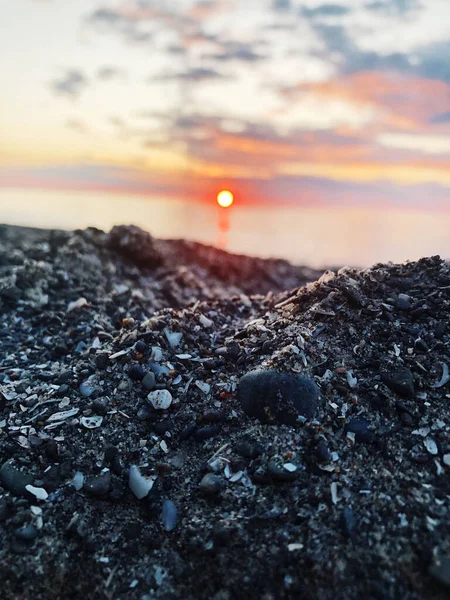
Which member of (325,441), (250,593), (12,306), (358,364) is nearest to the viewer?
(250,593)

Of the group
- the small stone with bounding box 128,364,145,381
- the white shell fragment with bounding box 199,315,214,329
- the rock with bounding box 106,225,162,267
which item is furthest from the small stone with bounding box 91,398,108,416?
the rock with bounding box 106,225,162,267

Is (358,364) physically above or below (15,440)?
above

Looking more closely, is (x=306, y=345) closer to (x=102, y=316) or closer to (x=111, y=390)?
(x=111, y=390)

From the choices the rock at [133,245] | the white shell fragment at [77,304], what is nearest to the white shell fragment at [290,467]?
the white shell fragment at [77,304]

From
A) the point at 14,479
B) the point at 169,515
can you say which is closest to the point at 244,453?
the point at 169,515

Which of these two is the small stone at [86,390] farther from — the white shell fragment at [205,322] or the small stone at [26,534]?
the white shell fragment at [205,322]

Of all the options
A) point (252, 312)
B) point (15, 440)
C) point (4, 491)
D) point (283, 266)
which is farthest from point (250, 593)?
point (283, 266)

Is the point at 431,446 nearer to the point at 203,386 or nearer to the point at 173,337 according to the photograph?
the point at 203,386

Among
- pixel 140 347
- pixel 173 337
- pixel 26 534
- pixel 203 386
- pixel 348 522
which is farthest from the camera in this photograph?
pixel 173 337

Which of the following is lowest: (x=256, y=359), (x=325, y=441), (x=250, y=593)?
(x=250, y=593)
